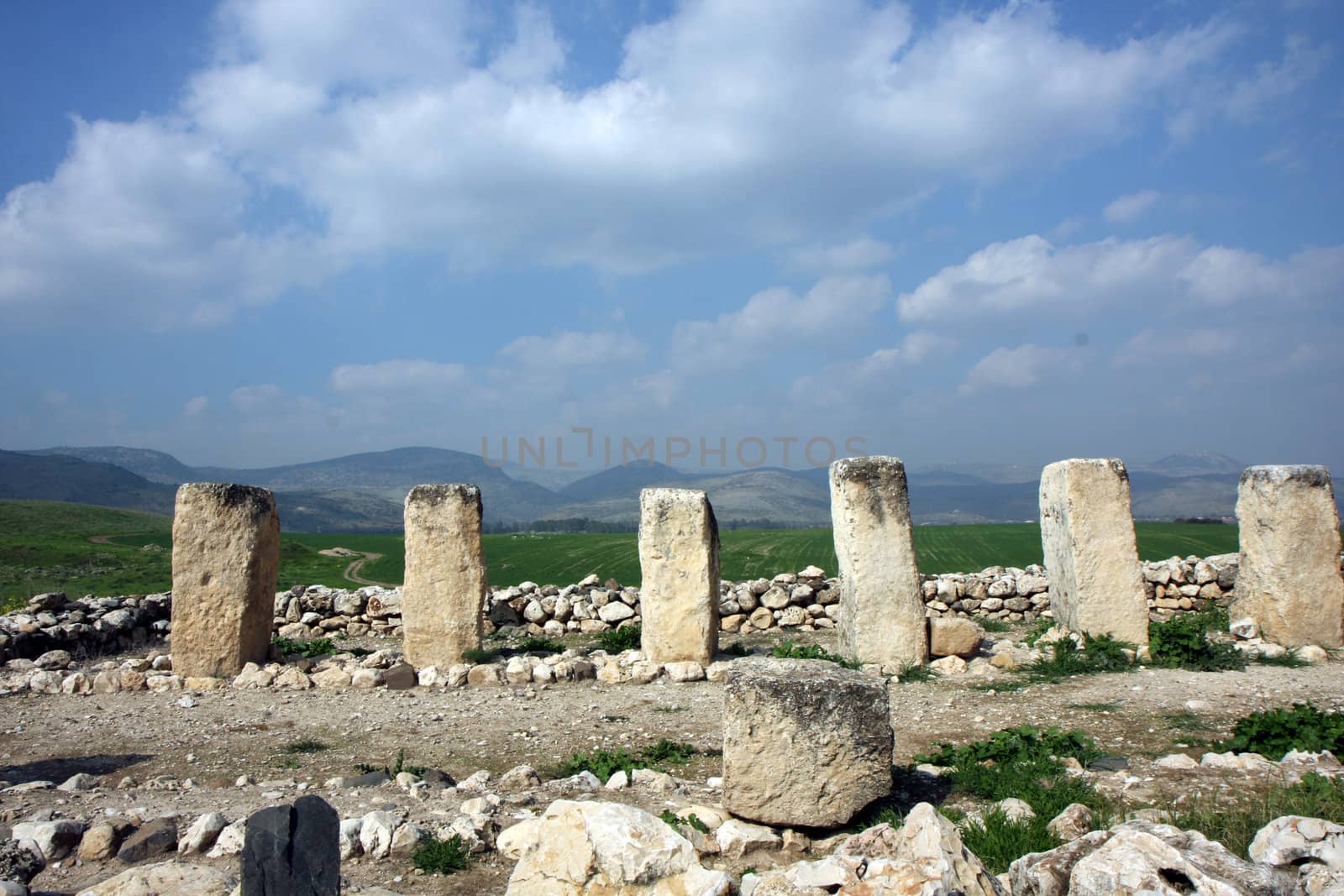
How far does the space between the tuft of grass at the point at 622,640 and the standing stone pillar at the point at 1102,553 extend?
600 centimetres

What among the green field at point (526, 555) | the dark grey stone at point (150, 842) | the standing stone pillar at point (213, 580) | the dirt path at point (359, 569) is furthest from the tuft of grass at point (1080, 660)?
the dirt path at point (359, 569)

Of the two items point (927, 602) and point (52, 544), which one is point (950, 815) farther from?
point (52, 544)

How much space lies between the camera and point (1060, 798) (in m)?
5.53

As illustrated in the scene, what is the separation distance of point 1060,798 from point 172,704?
915 centimetres

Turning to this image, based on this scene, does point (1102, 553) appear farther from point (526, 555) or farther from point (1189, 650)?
point (526, 555)

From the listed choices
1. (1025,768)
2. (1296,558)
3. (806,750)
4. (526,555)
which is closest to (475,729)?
(806,750)

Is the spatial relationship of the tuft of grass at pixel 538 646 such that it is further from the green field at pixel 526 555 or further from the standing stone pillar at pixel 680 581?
the green field at pixel 526 555

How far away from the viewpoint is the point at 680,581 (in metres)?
11.3

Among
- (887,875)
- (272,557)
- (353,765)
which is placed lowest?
(353,765)

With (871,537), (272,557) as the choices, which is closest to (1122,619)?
(871,537)

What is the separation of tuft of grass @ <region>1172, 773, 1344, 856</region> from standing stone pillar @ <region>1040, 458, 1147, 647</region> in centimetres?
574

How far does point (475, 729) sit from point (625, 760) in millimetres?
2339

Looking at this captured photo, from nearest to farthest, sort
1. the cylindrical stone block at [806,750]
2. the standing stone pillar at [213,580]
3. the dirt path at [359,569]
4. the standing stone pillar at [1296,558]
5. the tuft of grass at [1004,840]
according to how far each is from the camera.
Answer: the tuft of grass at [1004,840]
the cylindrical stone block at [806,750]
the standing stone pillar at [213,580]
the standing stone pillar at [1296,558]
the dirt path at [359,569]

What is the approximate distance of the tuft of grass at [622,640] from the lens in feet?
42.1
